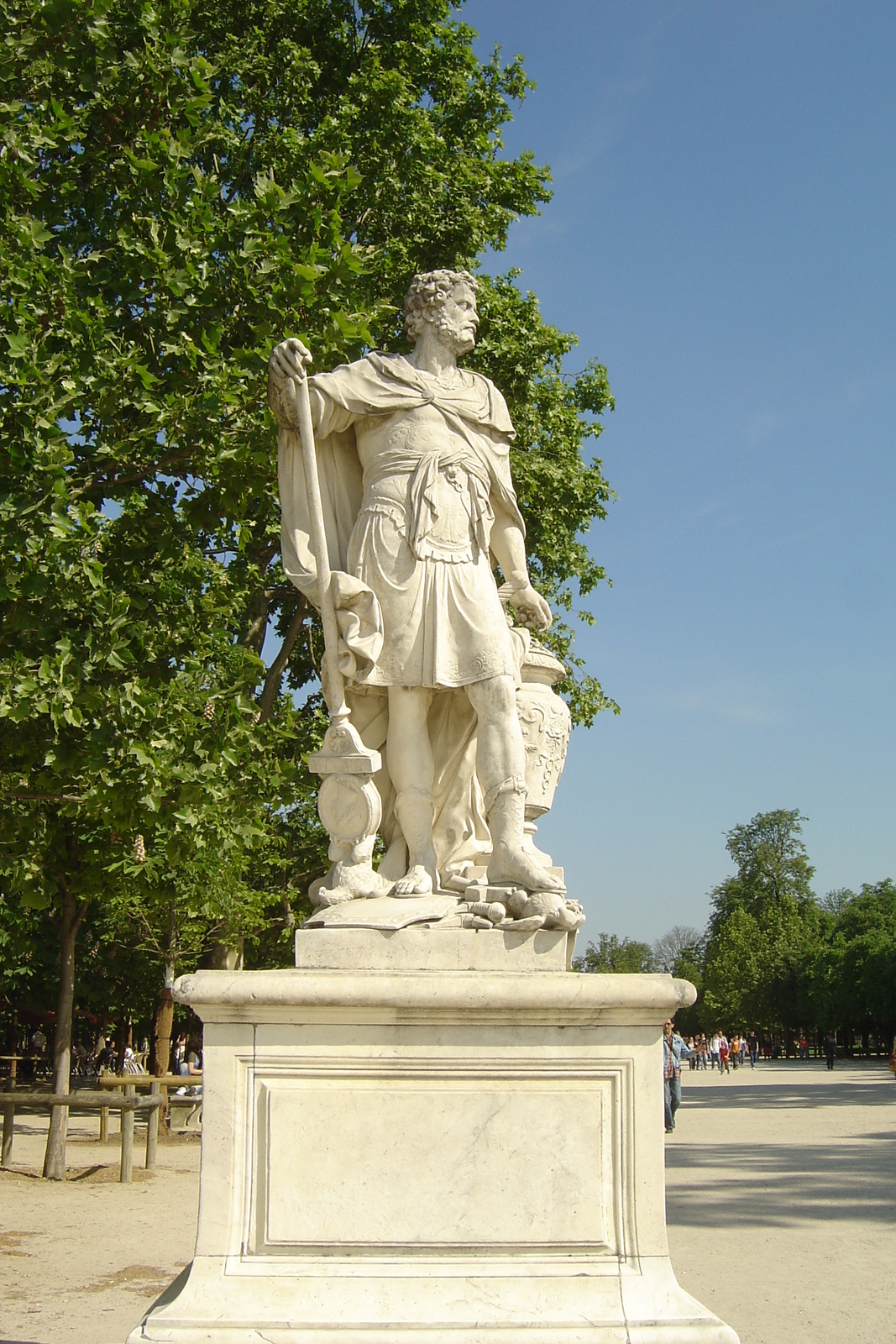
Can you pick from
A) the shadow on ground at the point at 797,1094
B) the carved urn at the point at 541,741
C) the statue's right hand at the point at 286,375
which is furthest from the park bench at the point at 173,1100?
the shadow on ground at the point at 797,1094

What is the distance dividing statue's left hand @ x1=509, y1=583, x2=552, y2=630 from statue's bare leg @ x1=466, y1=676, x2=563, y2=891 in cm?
72

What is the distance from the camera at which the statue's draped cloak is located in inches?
183

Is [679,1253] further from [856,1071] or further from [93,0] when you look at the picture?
[856,1071]

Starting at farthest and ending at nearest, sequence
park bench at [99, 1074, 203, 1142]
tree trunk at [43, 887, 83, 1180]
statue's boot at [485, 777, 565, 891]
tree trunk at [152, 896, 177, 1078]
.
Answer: tree trunk at [152, 896, 177, 1078], tree trunk at [43, 887, 83, 1180], park bench at [99, 1074, 203, 1142], statue's boot at [485, 777, 565, 891]

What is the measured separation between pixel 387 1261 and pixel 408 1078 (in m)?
0.53

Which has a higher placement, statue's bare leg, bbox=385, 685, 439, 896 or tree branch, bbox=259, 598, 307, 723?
Result: tree branch, bbox=259, 598, 307, 723

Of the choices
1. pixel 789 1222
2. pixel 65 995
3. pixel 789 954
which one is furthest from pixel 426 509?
pixel 789 954

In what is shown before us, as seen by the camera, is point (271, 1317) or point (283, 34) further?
point (283, 34)

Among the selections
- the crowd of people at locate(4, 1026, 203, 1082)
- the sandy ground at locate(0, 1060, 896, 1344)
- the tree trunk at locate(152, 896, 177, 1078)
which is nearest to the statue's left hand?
the sandy ground at locate(0, 1060, 896, 1344)

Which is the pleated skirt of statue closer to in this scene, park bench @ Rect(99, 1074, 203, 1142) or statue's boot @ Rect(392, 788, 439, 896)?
statue's boot @ Rect(392, 788, 439, 896)

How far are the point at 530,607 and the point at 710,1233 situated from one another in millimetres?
5308

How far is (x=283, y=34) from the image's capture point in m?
15.6

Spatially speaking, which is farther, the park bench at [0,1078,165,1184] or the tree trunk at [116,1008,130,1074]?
the tree trunk at [116,1008,130,1074]

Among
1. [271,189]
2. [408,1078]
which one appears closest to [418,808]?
[408,1078]
